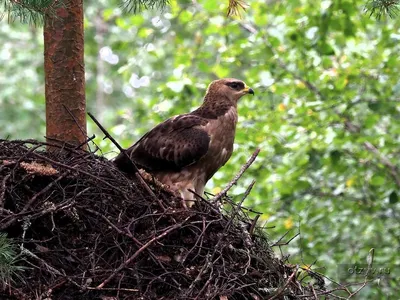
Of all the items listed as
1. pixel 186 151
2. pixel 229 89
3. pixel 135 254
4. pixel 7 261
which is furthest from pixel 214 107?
pixel 7 261

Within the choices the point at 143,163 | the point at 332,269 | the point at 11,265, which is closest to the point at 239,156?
the point at 332,269

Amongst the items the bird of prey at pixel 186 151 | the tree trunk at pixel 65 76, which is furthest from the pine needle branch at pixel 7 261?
the bird of prey at pixel 186 151

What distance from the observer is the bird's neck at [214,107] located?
595 centimetres

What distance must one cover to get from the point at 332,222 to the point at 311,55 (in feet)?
6.49

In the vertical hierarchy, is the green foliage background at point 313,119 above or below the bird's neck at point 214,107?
above

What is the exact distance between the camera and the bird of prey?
5.52 metres

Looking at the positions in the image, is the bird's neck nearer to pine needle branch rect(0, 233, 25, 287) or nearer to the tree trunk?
the tree trunk

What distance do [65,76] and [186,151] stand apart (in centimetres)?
106

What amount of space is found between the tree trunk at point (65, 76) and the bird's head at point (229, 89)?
1.41m

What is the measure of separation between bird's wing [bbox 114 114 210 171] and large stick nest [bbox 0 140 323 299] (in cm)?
89

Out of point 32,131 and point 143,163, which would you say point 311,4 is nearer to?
point 143,163

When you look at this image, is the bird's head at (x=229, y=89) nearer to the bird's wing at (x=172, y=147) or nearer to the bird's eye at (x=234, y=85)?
the bird's eye at (x=234, y=85)

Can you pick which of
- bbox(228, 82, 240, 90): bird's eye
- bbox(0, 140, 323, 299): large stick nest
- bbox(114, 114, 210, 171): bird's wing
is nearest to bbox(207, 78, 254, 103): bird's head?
bbox(228, 82, 240, 90): bird's eye

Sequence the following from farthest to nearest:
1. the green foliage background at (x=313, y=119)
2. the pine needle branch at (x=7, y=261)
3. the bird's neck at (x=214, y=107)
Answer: the green foliage background at (x=313, y=119), the bird's neck at (x=214, y=107), the pine needle branch at (x=7, y=261)
